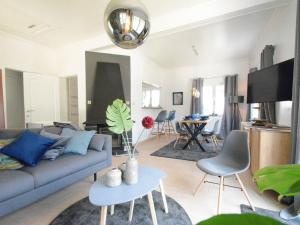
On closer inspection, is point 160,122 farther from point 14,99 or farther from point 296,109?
point 296,109

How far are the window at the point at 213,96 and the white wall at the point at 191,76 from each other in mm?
Result: 267

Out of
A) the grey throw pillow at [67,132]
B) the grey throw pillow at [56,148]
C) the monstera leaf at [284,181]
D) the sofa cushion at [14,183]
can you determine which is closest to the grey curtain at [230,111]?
the grey throw pillow at [67,132]

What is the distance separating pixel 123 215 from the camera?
176cm

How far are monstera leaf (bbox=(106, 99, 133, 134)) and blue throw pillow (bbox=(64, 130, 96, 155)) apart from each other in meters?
0.93

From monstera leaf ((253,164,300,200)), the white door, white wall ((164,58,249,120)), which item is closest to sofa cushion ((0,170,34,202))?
monstera leaf ((253,164,300,200))

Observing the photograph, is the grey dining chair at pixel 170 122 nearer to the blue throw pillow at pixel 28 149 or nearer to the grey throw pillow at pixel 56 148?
the grey throw pillow at pixel 56 148

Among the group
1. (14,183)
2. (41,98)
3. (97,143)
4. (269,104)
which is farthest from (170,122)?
(14,183)

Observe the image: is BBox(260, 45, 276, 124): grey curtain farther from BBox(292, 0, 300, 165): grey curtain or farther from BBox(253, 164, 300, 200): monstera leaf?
BBox(253, 164, 300, 200): monstera leaf

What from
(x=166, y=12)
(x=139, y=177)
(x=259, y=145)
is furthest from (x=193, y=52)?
(x=139, y=177)

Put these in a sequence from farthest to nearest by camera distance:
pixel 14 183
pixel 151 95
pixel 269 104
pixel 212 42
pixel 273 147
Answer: pixel 151 95, pixel 212 42, pixel 269 104, pixel 273 147, pixel 14 183

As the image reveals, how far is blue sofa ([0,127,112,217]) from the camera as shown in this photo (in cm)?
151

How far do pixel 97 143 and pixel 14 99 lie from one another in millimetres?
3747

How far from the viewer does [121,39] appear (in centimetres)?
152

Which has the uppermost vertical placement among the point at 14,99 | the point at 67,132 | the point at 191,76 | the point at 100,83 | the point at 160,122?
the point at 191,76
